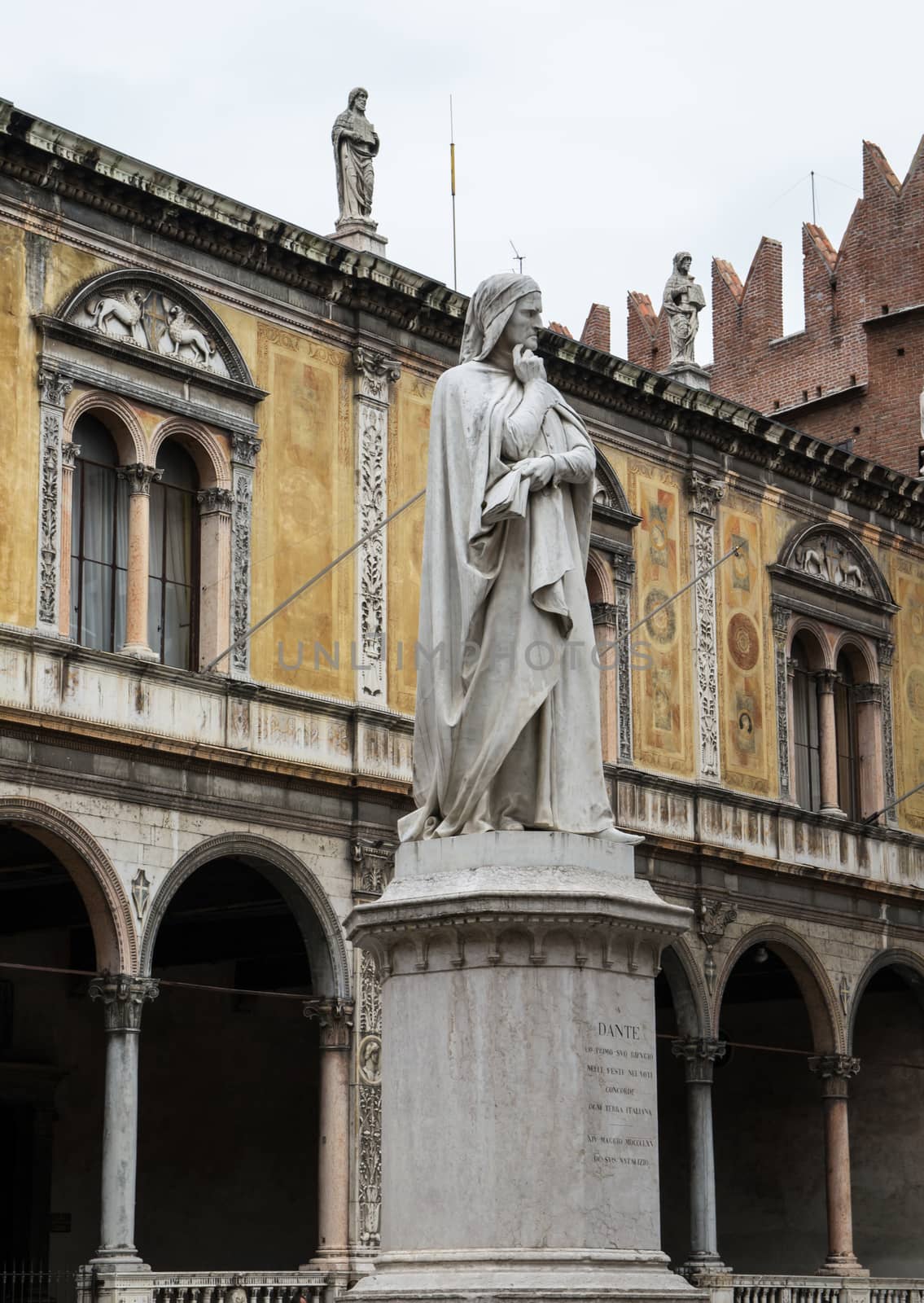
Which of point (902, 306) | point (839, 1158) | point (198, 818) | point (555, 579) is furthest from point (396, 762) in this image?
point (902, 306)

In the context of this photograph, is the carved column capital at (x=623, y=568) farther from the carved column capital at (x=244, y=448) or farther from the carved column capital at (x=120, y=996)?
the carved column capital at (x=120, y=996)

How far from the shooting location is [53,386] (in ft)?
63.5

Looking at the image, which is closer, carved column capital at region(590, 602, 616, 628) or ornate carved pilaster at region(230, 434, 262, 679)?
ornate carved pilaster at region(230, 434, 262, 679)

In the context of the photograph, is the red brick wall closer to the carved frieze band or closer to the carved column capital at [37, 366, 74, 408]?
the carved frieze band

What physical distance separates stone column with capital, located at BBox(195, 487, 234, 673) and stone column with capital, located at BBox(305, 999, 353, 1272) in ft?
10.3

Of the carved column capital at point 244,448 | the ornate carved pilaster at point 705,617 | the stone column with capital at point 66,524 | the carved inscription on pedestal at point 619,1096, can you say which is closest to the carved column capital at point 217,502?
the carved column capital at point 244,448

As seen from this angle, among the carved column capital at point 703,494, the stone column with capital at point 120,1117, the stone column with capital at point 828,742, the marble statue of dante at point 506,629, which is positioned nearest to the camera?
the marble statue of dante at point 506,629

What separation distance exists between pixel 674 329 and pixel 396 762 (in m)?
7.69

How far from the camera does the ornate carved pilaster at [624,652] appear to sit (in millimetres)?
24609

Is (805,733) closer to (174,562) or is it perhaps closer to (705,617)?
(705,617)

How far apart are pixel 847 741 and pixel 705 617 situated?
337 cm

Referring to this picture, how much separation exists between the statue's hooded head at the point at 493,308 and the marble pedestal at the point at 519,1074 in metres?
1.88

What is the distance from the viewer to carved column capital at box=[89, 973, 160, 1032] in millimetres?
19094

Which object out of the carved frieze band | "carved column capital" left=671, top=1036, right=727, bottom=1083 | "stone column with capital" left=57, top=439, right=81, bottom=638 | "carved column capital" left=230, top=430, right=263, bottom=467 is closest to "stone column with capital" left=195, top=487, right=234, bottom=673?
"carved column capital" left=230, top=430, right=263, bottom=467
